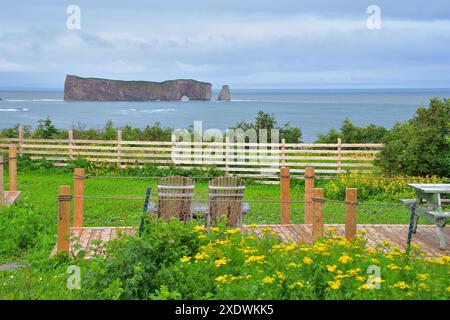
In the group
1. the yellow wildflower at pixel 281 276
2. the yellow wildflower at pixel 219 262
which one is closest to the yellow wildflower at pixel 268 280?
the yellow wildflower at pixel 281 276

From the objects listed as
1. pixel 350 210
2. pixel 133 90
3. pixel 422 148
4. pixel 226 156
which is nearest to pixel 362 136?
pixel 226 156

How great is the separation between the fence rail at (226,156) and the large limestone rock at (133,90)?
333 feet

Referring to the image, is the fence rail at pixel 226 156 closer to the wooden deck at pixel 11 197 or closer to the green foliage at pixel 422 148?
the green foliage at pixel 422 148

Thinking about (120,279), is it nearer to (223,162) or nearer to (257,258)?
(257,258)

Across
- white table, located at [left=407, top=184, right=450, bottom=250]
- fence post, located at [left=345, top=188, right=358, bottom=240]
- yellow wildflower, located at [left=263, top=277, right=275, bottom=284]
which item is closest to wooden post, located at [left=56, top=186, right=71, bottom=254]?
fence post, located at [left=345, top=188, right=358, bottom=240]

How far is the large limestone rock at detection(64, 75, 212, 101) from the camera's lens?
12400cm

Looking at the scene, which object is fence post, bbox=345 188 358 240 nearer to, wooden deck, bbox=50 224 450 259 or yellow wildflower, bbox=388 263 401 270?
wooden deck, bbox=50 224 450 259

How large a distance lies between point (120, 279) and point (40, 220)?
5.34 meters

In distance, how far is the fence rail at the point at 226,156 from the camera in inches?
798

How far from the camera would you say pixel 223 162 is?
20.5 meters

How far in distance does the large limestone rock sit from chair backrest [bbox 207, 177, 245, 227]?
11339 centimetres

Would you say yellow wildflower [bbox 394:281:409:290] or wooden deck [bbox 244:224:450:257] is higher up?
yellow wildflower [bbox 394:281:409:290]
